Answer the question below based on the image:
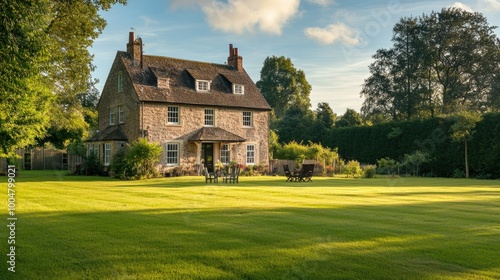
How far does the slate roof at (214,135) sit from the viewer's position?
34.2 m

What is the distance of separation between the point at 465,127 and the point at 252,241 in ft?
94.7

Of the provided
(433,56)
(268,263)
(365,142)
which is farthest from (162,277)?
(433,56)

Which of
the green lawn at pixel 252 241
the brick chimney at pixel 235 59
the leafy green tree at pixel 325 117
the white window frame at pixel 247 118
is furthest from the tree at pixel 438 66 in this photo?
the green lawn at pixel 252 241

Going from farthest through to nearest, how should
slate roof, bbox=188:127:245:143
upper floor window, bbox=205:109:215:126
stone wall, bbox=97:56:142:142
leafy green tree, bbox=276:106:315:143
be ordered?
leafy green tree, bbox=276:106:315:143, upper floor window, bbox=205:109:215:126, slate roof, bbox=188:127:245:143, stone wall, bbox=97:56:142:142

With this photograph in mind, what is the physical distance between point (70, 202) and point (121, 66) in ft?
75.0

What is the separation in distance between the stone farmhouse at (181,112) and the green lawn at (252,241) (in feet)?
67.8

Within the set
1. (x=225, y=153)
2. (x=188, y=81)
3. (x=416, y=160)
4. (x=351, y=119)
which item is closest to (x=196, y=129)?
(x=225, y=153)

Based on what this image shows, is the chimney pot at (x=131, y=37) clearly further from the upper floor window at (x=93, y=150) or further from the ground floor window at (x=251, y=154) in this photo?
the ground floor window at (x=251, y=154)

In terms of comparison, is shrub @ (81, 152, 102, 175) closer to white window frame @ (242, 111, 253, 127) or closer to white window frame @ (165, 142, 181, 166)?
white window frame @ (165, 142, 181, 166)

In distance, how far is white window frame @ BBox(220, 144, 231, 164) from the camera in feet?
118

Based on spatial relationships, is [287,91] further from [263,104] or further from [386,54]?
[263,104]

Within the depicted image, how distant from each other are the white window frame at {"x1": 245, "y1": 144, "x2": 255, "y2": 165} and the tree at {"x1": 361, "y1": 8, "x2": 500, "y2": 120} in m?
20.2

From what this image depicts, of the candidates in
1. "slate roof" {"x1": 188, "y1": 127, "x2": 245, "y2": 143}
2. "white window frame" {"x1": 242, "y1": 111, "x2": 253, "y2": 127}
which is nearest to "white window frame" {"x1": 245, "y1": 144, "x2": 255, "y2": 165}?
"white window frame" {"x1": 242, "y1": 111, "x2": 253, "y2": 127}

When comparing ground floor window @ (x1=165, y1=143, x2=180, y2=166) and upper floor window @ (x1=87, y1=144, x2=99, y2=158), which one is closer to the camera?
ground floor window @ (x1=165, y1=143, x2=180, y2=166)
